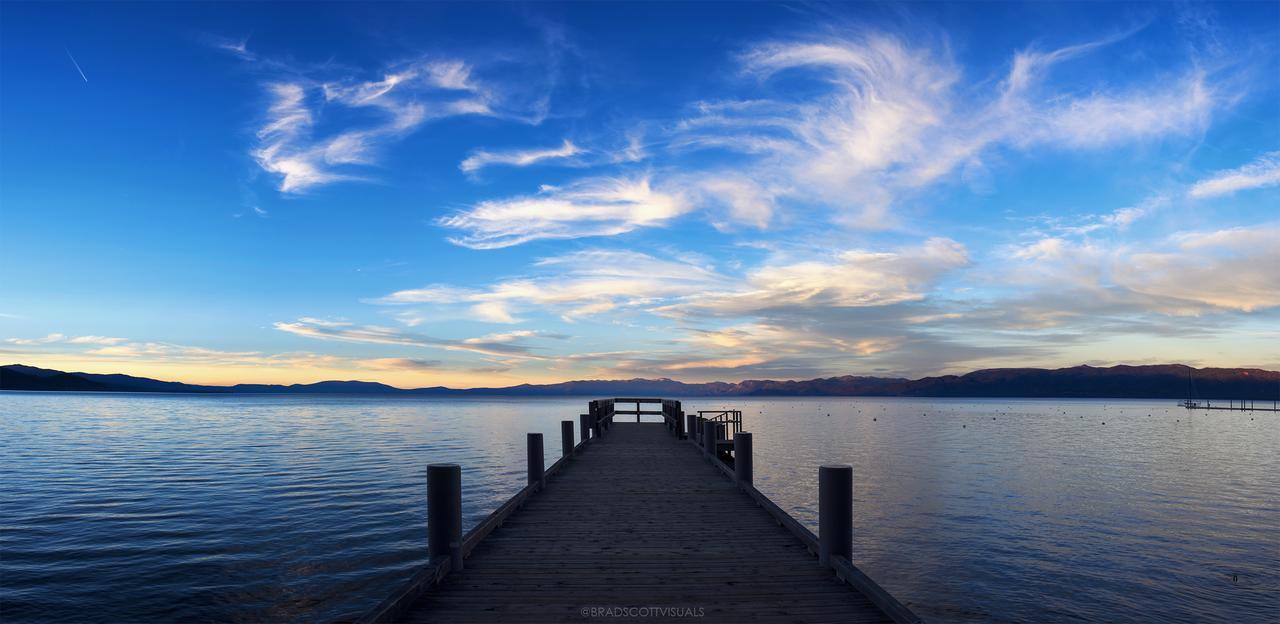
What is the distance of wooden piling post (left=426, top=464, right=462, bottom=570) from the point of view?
7.18 m

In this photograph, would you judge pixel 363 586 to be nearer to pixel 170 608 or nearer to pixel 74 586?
pixel 170 608

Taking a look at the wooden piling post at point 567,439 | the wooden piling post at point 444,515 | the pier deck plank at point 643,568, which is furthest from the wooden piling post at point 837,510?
the wooden piling post at point 567,439

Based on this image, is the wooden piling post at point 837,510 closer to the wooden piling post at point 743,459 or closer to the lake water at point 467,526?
the wooden piling post at point 743,459

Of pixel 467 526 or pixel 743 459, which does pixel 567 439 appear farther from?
pixel 743 459

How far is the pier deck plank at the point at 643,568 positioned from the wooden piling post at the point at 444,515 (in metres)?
0.29

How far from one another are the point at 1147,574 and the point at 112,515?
26369 mm

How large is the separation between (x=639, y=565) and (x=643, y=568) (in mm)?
126

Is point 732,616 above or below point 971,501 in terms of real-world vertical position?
above

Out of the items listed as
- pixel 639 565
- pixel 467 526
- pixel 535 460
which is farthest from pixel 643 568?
pixel 467 526

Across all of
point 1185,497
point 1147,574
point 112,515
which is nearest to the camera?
point 1147,574

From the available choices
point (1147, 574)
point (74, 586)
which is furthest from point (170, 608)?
point (1147, 574)

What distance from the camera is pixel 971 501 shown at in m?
25.0

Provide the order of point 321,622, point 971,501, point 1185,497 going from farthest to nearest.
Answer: point 1185,497 → point 971,501 → point 321,622

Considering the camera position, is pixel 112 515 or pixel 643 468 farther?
pixel 112 515
